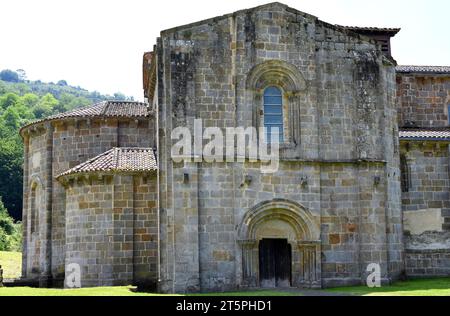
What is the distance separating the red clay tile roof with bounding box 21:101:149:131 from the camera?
34344mm

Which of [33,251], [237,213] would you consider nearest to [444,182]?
[237,213]

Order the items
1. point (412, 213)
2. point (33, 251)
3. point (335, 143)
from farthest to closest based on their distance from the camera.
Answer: point (33, 251) → point (412, 213) → point (335, 143)

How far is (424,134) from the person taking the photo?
33906mm

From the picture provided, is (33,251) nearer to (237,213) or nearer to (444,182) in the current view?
(237,213)

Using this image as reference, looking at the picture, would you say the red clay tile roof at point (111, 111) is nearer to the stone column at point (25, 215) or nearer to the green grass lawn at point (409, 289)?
the stone column at point (25, 215)

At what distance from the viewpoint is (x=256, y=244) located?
1118 inches

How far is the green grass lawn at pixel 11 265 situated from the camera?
146ft

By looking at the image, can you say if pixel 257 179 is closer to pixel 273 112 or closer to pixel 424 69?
pixel 273 112

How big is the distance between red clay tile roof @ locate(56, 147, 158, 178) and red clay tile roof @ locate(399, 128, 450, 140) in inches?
443

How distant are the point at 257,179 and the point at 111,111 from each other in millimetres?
9760

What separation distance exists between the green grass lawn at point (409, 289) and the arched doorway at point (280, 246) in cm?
164

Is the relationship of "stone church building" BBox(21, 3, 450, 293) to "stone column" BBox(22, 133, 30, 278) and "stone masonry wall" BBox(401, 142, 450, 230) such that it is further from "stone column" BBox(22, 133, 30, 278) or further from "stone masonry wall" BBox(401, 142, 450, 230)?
"stone column" BBox(22, 133, 30, 278)
